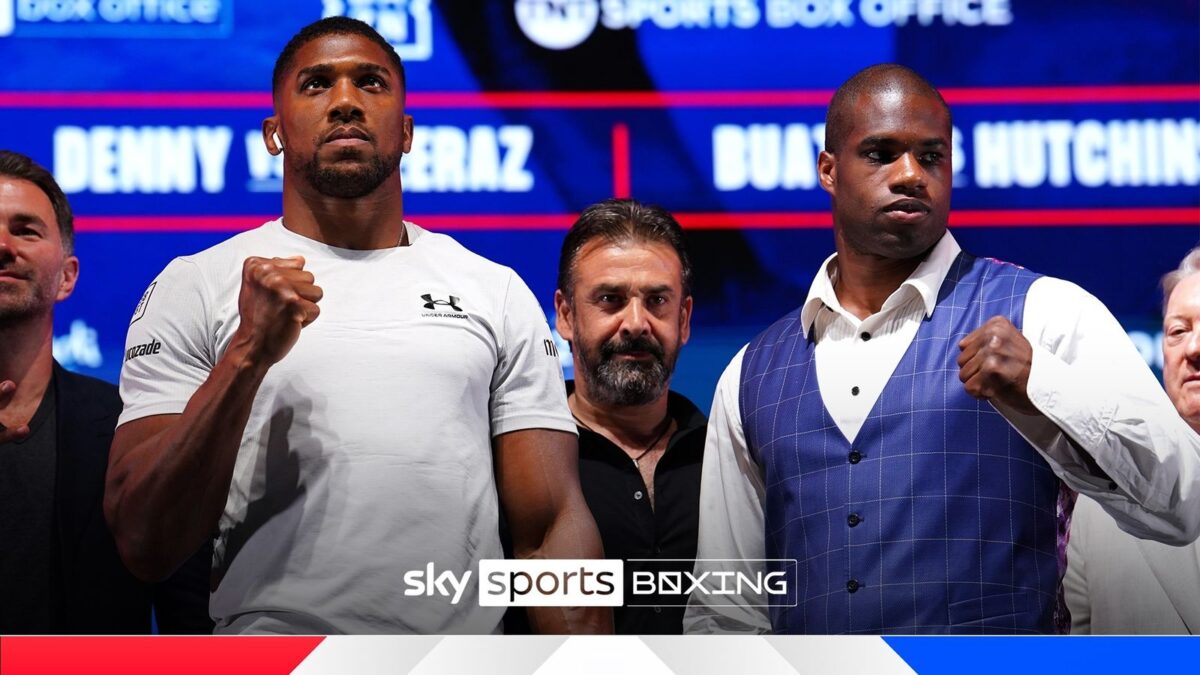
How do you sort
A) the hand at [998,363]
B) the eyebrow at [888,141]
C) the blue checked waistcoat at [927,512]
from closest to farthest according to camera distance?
1. the hand at [998,363]
2. the blue checked waistcoat at [927,512]
3. the eyebrow at [888,141]

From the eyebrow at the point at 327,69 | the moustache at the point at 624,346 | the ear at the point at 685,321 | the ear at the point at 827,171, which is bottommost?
the moustache at the point at 624,346

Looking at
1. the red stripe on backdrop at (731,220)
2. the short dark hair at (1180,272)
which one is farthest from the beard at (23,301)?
the short dark hair at (1180,272)

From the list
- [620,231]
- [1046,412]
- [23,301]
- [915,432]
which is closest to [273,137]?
[23,301]

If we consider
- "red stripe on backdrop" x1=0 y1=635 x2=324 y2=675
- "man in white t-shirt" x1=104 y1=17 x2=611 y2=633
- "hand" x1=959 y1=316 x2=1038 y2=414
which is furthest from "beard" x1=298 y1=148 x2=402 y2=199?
"hand" x1=959 y1=316 x2=1038 y2=414

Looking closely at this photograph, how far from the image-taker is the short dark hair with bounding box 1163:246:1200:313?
2.26 metres

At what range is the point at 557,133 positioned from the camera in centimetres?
230

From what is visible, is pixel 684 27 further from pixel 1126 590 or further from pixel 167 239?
pixel 1126 590

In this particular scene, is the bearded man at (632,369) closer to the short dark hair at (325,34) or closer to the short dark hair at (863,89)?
the short dark hair at (863,89)

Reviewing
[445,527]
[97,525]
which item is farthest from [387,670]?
[97,525]

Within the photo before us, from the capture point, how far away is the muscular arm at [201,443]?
204cm

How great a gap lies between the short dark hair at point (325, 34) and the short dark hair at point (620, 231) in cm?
37

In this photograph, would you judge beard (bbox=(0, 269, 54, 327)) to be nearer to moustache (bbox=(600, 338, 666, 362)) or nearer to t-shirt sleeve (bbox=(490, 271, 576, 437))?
t-shirt sleeve (bbox=(490, 271, 576, 437))

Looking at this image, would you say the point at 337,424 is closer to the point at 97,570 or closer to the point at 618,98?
the point at 97,570

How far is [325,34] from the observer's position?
2264 mm
